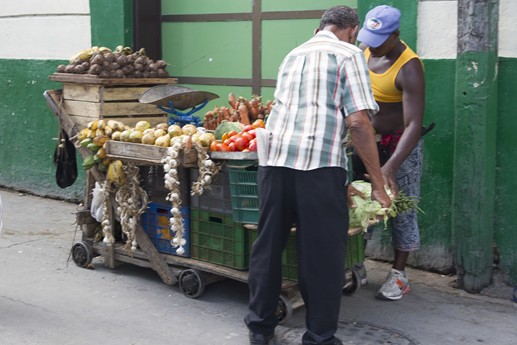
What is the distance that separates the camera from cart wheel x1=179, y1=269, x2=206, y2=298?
587 cm

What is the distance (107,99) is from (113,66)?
28 centimetres

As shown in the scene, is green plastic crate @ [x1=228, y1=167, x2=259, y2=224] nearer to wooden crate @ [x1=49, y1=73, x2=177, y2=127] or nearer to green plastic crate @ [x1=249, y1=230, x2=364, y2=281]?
green plastic crate @ [x1=249, y1=230, x2=364, y2=281]

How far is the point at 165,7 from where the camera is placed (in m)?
8.57

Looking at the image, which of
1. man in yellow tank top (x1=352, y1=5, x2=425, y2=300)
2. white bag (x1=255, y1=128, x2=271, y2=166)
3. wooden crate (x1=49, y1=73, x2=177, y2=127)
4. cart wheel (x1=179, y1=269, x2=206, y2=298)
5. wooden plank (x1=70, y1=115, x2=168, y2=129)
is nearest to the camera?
white bag (x1=255, y1=128, x2=271, y2=166)

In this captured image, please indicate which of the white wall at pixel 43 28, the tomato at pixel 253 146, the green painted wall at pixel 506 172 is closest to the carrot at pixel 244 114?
the tomato at pixel 253 146

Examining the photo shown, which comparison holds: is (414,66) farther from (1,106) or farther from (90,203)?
(1,106)

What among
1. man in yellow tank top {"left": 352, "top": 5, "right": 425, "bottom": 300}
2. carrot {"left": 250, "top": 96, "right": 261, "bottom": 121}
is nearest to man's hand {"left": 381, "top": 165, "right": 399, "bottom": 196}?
man in yellow tank top {"left": 352, "top": 5, "right": 425, "bottom": 300}

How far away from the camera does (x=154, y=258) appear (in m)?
6.10

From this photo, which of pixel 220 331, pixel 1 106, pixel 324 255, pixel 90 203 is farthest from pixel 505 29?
pixel 1 106

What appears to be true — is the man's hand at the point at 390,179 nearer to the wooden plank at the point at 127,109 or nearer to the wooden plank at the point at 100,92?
the wooden plank at the point at 127,109

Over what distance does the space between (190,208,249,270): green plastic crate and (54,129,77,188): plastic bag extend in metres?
1.40

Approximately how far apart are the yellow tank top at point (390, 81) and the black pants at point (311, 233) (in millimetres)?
1255

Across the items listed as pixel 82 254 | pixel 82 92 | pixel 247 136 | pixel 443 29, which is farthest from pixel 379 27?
pixel 82 254

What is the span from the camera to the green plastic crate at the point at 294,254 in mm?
5414
